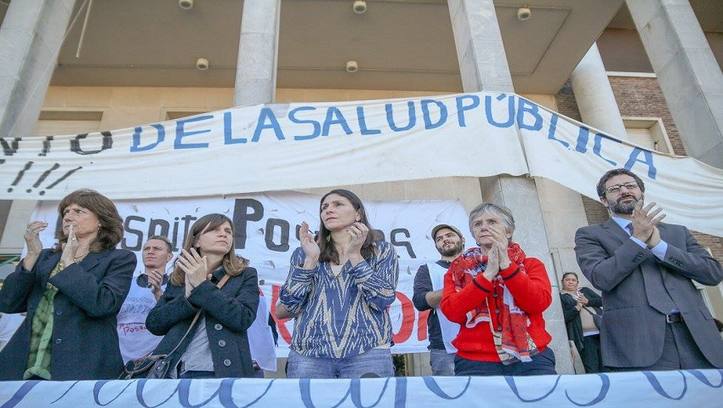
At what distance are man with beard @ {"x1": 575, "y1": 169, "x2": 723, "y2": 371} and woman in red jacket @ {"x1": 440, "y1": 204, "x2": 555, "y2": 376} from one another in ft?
1.47

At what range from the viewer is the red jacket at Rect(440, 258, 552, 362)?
2.64m

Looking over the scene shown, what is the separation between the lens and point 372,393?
1.72 m

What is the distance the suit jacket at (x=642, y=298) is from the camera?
2.73 m

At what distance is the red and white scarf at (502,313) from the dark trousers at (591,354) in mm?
2748

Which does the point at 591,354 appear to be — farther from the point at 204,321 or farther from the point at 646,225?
the point at 204,321

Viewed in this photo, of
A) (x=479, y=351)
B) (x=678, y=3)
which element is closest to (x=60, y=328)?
(x=479, y=351)

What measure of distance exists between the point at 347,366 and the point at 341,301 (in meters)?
0.36

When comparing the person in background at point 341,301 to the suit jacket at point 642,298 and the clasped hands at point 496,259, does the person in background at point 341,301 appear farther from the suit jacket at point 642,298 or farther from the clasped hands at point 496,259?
the suit jacket at point 642,298

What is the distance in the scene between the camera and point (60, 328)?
2.67m

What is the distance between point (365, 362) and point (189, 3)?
7771mm

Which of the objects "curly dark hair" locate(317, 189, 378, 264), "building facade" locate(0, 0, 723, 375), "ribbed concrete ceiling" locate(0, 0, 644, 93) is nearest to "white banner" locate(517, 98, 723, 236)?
"building facade" locate(0, 0, 723, 375)

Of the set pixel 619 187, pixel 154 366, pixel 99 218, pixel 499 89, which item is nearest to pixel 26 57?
pixel 99 218

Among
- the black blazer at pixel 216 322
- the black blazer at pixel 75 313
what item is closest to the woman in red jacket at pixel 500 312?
the black blazer at pixel 216 322

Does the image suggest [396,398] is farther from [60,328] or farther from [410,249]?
[410,249]
